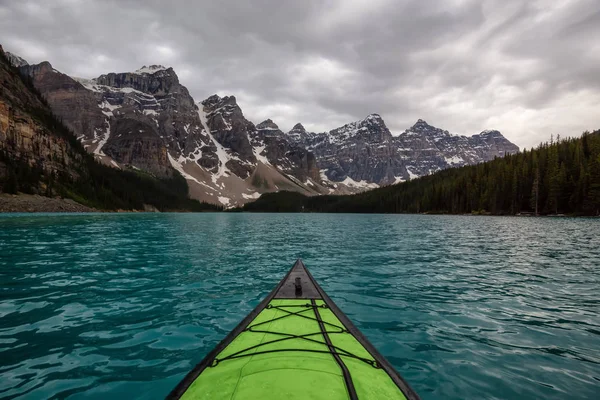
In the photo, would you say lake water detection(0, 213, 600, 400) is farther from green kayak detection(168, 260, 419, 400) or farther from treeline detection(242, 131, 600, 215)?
treeline detection(242, 131, 600, 215)

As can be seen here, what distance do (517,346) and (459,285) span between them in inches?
261

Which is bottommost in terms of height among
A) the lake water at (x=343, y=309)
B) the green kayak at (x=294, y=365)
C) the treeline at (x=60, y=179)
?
the lake water at (x=343, y=309)

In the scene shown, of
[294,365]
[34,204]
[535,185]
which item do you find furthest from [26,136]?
[535,185]

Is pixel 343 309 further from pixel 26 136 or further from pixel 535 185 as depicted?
pixel 26 136

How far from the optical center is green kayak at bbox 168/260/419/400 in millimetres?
4340

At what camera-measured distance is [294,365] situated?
201 inches

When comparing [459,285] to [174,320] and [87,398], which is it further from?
[87,398]

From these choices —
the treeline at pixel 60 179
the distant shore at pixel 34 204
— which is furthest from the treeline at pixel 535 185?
the treeline at pixel 60 179

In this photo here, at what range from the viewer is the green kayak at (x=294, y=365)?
14.2ft

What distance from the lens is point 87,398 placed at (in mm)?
5754

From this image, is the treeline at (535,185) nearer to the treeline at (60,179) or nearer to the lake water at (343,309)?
the lake water at (343,309)

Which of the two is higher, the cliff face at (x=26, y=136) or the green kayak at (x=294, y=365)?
the cliff face at (x=26, y=136)

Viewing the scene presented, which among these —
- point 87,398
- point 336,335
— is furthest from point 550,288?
point 87,398

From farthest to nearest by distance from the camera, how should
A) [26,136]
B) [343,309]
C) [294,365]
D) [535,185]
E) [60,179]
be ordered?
[60,179]
[26,136]
[535,185]
[343,309]
[294,365]
